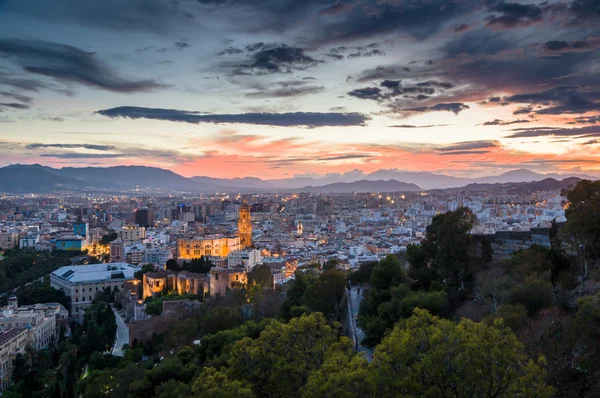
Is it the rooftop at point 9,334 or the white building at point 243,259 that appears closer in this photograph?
the rooftop at point 9,334

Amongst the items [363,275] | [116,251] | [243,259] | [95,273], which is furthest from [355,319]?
[116,251]

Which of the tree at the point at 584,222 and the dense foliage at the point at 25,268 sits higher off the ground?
the tree at the point at 584,222

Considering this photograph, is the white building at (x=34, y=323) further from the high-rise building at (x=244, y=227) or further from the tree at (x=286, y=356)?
the high-rise building at (x=244, y=227)

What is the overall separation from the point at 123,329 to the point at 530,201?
45.5m

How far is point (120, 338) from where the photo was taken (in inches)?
600

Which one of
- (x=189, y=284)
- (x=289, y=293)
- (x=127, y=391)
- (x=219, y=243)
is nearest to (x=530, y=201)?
(x=219, y=243)

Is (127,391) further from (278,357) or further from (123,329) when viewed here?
(123,329)

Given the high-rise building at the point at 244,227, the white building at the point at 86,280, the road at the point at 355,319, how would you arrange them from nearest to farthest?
the road at the point at 355,319
the white building at the point at 86,280
the high-rise building at the point at 244,227

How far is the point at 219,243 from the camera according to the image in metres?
30.0

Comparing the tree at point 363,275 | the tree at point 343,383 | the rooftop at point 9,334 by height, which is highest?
the tree at point 343,383

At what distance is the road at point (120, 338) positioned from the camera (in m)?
13.9

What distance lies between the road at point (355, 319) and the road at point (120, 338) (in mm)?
5973

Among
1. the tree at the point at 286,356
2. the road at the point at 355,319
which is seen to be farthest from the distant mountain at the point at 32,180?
the tree at the point at 286,356

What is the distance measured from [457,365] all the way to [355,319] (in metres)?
6.41
